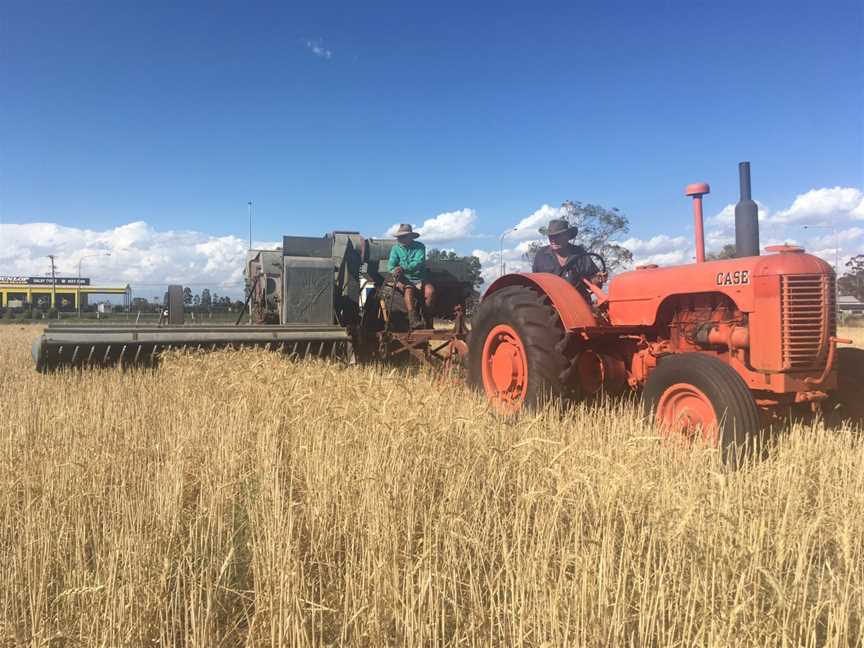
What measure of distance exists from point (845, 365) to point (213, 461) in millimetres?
4066

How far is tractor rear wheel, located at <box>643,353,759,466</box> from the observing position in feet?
10.5

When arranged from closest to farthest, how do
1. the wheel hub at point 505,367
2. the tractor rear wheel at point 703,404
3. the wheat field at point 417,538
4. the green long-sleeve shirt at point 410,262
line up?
the wheat field at point 417,538 → the tractor rear wheel at point 703,404 → the wheel hub at point 505,367 → the green long-sleeve shirt at point 410,262

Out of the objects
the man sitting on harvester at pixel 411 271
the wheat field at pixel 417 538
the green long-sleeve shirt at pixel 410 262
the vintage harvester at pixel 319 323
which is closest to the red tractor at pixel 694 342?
the wheat field at pixel 417 538

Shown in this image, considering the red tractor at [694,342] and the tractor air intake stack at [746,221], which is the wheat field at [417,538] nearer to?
the red tractor at [694,342]

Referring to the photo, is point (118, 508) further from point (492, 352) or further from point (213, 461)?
point (492, 352)

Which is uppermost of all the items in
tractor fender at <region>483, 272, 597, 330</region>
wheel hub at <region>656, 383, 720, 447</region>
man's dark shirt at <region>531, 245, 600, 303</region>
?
man's dark shirt at <region>531, 245, 600, 303</region>

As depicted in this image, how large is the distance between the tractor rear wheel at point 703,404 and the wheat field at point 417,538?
0.58 ft

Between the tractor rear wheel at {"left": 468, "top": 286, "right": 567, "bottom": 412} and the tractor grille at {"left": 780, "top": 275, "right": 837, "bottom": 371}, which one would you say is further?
the tractor rear wheel at {"left": 468, "top": 286, "right": 567, "bottom": 412}

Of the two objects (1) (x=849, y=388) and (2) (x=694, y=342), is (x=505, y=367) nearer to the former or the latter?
(2) (x=694, y=342)

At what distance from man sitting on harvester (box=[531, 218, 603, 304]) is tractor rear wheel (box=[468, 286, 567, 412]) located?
0.73 meters

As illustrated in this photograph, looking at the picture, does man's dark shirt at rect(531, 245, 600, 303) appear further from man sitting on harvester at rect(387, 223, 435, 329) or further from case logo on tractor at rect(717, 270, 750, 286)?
man sitting on harvester at rect(387, 223, 435, 329)

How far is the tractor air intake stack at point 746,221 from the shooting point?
12.7 ft

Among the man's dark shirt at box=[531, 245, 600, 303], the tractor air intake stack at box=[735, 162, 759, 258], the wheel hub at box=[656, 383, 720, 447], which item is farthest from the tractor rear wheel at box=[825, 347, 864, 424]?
the man's dark shirt at box=[531, 245, 600, 303]

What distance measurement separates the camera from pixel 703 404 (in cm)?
347
